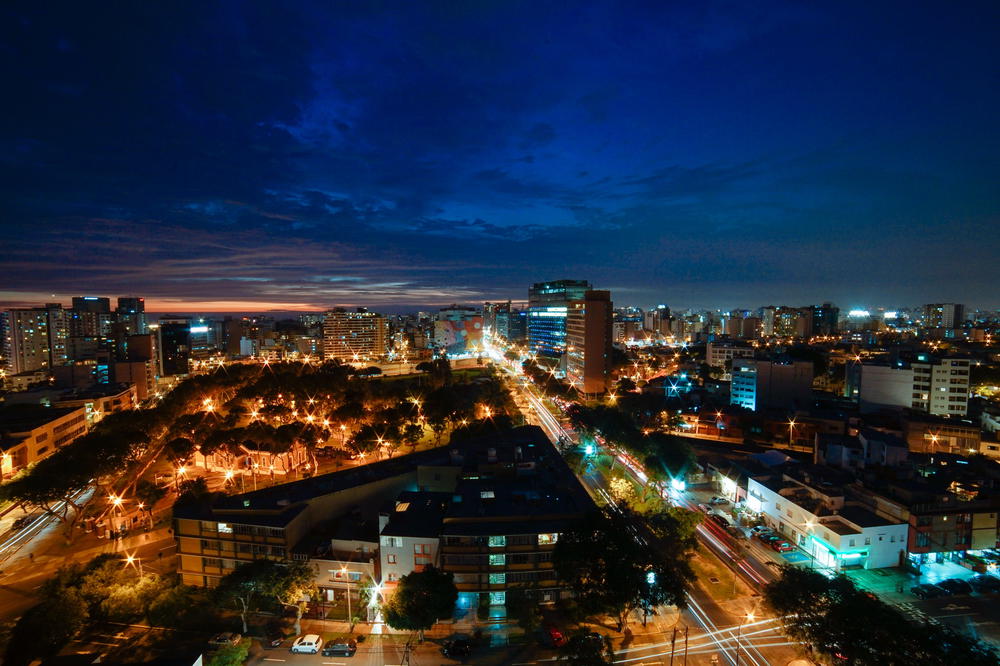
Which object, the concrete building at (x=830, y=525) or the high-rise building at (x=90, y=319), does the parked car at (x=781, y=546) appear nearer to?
the concrete building at (x=830, y=525)

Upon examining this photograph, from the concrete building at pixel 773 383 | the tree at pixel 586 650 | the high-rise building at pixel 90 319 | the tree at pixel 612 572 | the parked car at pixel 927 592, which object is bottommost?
the parked car at pixel 927 592

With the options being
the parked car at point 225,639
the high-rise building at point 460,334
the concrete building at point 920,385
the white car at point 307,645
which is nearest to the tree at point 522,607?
the white car at point 307,645

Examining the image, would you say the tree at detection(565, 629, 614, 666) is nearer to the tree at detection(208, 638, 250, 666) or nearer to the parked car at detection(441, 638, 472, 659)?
the parked car at detection(441, 638, 472, 659)

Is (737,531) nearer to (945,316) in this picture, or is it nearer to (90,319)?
(90,319)

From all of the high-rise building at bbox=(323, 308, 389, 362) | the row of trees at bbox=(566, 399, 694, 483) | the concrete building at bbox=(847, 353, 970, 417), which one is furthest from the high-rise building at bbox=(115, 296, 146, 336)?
the concrete building at bbox=(847, 353, 970, 417)

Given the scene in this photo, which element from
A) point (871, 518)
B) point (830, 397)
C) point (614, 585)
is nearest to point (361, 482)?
point (614, 585)

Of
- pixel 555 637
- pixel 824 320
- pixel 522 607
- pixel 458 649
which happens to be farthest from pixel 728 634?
pixel 824 320
